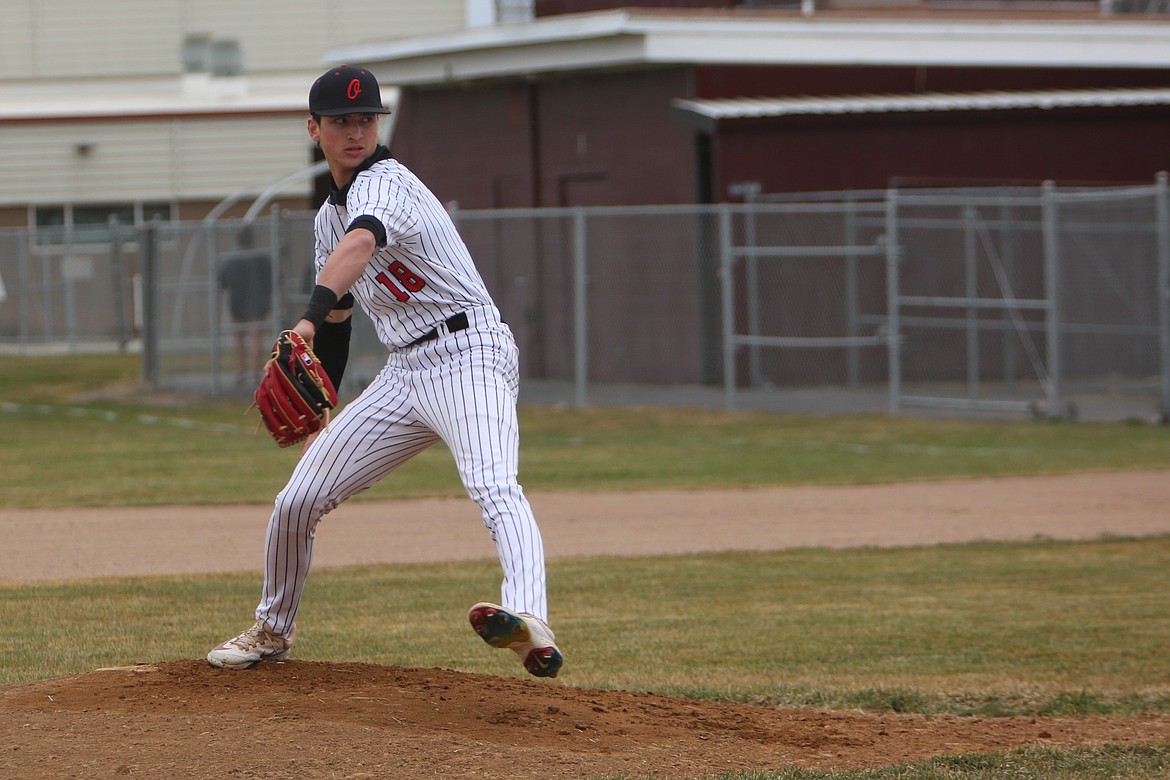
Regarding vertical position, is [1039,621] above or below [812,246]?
below

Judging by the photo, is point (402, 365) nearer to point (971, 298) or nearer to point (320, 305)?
point (320, 305)

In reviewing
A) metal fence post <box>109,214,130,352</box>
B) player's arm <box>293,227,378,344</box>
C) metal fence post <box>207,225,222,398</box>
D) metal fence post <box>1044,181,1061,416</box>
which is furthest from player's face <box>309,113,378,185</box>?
metal fence post <box>109,214,130,352</box>

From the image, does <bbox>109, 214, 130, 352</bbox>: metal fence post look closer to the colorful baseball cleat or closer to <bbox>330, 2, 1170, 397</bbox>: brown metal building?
<bbox>330, 2, 1170, 397</bbox>: brown metal building

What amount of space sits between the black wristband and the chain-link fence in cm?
1321

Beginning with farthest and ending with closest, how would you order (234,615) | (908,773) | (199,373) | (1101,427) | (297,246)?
(199,373), (297,246), (1101,427), (234,615), (908,773)

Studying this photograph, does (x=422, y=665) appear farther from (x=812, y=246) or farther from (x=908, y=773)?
(x=812, y=246)

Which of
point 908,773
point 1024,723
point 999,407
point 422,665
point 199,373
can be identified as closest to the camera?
point 908,773

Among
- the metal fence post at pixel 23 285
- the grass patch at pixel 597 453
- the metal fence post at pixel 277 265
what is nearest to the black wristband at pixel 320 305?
the grass patch at pixel 597 453

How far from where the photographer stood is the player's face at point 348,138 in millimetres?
5336

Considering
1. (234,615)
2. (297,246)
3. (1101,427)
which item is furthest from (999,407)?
(234,615)

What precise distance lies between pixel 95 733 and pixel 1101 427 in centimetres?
1347

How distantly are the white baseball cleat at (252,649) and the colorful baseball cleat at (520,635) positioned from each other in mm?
1284

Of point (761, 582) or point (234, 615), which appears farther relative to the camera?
point (761, 582)

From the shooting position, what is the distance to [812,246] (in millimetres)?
20531
